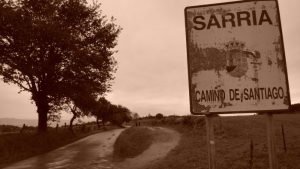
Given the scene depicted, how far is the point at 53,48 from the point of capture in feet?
78.2

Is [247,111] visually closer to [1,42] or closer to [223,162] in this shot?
[223,162]

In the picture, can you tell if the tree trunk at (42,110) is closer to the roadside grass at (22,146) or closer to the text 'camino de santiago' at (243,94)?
the roadside grass at (22,146)

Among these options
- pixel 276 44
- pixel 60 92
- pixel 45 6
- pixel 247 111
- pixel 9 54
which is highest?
pixel 45 6

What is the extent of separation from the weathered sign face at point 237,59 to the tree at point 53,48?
19934 mm

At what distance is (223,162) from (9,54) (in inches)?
804

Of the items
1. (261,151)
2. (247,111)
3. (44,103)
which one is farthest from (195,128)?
(247,111)

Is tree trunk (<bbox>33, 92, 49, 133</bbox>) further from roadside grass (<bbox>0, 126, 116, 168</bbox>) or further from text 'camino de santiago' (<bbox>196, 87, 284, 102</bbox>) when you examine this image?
text 'camino de santiago' (<bbox>196, 87, 284, 102</bbox>)

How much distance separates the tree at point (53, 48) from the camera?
21.0 meters

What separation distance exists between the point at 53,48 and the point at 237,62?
23265 mm

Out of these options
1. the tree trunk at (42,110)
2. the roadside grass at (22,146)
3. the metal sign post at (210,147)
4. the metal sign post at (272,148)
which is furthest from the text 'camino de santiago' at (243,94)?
the tree trunk at (42,110)

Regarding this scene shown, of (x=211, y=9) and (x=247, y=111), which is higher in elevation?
(x=211, y=9)

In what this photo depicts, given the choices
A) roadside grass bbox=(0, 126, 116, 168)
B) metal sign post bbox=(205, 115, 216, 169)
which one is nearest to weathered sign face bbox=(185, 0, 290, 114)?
metal sign post bbox=(205, 115, 216, 169)

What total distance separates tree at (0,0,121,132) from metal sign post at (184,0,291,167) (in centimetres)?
1995

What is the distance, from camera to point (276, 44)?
3340 millimetres
